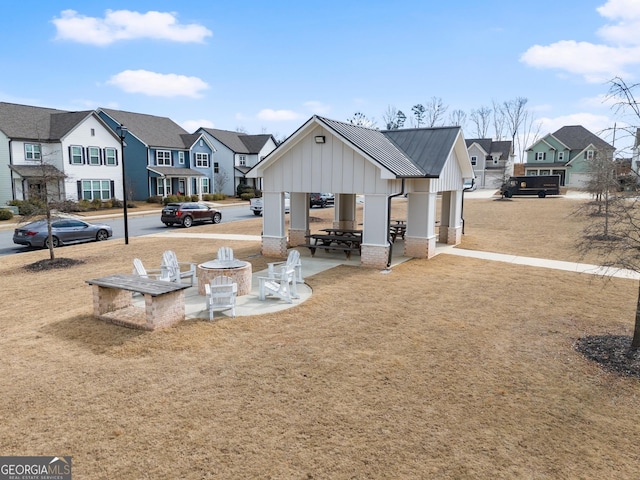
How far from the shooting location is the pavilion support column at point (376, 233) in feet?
48.3

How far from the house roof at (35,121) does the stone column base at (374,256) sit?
33.6 metres

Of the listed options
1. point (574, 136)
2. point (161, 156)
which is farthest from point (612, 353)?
point (574, 136)

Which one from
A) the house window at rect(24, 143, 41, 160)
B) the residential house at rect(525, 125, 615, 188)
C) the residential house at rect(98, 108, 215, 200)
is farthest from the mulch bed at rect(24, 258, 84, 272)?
the residential house at rect(525, 125, 615, 188)

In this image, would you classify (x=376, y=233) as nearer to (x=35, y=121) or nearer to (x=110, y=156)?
(x=110, y=156)

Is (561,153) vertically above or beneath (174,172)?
above

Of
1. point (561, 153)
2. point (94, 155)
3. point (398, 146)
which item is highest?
point (561, 153)

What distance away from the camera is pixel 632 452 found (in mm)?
5059

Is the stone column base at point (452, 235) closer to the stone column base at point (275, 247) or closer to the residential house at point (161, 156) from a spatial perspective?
the stone column base at point (275, 247)

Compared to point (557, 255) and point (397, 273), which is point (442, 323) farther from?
point (557, 255)

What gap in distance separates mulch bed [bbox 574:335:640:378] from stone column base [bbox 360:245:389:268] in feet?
22.9

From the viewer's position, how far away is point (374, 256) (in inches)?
586

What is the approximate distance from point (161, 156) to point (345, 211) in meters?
33.5

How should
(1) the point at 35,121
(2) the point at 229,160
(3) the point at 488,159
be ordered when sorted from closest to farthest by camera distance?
(1) the point at 35,121, (2) the point at 229,160, (3) the point at 488,159

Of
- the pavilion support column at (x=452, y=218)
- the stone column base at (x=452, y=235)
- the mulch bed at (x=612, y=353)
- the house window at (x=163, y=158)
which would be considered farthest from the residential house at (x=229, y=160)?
the mulch bed at (x=612, y=353)
